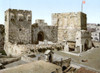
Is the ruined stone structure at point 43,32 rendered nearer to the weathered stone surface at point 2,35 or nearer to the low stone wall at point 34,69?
the weathered stone surface at point 2,35

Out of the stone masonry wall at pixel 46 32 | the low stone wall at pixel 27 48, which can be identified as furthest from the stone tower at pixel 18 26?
the low stone wall at pixel 27 48

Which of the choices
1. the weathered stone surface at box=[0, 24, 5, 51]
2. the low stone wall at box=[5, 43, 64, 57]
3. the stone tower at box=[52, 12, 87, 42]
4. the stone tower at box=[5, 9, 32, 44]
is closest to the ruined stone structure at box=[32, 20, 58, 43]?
the stone tower at box=[52, 12, 87, 42]

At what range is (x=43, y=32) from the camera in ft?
107

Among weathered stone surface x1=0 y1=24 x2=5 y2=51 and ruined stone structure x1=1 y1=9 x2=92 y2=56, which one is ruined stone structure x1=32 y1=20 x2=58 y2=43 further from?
weathered stone surface x1=0 y1=24 x2=5 y2=51

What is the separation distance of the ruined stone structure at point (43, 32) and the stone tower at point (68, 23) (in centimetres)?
164

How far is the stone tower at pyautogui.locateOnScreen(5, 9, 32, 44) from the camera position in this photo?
27750mm

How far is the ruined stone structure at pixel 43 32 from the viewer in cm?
3127

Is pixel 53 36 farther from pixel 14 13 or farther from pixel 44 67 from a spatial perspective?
pixel 44 67

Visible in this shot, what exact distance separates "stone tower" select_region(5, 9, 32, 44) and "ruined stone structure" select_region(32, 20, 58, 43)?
6.74 feet

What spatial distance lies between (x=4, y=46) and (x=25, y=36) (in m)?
5.97

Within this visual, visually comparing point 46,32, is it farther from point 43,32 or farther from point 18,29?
point 18,29

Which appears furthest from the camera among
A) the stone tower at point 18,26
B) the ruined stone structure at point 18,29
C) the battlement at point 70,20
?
the battlement at point 70,20

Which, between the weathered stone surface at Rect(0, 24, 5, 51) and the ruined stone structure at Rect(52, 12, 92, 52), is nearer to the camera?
the weathered stone surface at Rect(0, 24, 5, 51)

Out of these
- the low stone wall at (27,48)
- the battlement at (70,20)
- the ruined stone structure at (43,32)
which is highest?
the battlement at (70,20)
